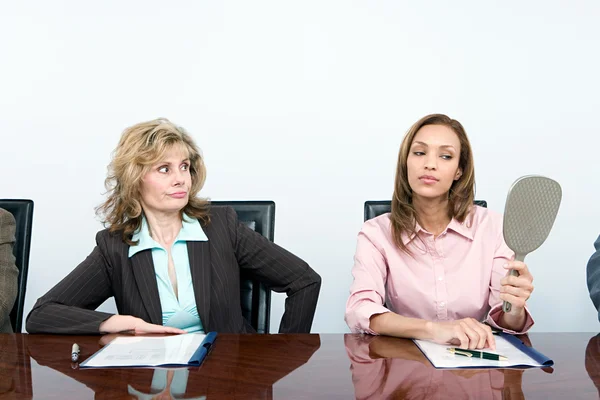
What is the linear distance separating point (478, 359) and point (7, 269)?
1.55 metres

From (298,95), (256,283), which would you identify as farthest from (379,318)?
(298,95)

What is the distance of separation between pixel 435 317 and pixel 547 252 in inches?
61.6

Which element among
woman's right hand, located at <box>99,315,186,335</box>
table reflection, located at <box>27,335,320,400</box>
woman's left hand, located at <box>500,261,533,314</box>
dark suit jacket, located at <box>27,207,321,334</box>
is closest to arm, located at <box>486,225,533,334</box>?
woman's left hand, located at <box>500,261,533,314</box>

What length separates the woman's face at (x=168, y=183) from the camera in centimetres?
205

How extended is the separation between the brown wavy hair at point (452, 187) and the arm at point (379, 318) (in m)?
0.13

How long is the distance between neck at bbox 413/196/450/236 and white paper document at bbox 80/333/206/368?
0.88 metres

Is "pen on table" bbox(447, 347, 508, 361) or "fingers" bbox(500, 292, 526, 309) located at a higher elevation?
"fingers" bbox(500, 292, 526, 309)

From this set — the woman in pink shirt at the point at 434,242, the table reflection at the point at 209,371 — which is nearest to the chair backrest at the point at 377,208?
the woman in pink shirt at the point at 434,242

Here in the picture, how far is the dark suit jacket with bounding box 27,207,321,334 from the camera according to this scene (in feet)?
6.49

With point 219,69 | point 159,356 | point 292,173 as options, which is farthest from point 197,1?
point 159,356

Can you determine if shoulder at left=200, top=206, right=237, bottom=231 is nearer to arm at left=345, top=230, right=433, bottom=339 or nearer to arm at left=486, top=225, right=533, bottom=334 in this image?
arm at left=345, top=230, right=433, bottom=339

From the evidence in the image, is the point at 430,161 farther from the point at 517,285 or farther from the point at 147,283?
the point at 147,283

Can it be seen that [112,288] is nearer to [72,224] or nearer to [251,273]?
[251,273]

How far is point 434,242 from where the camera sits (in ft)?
6.65
